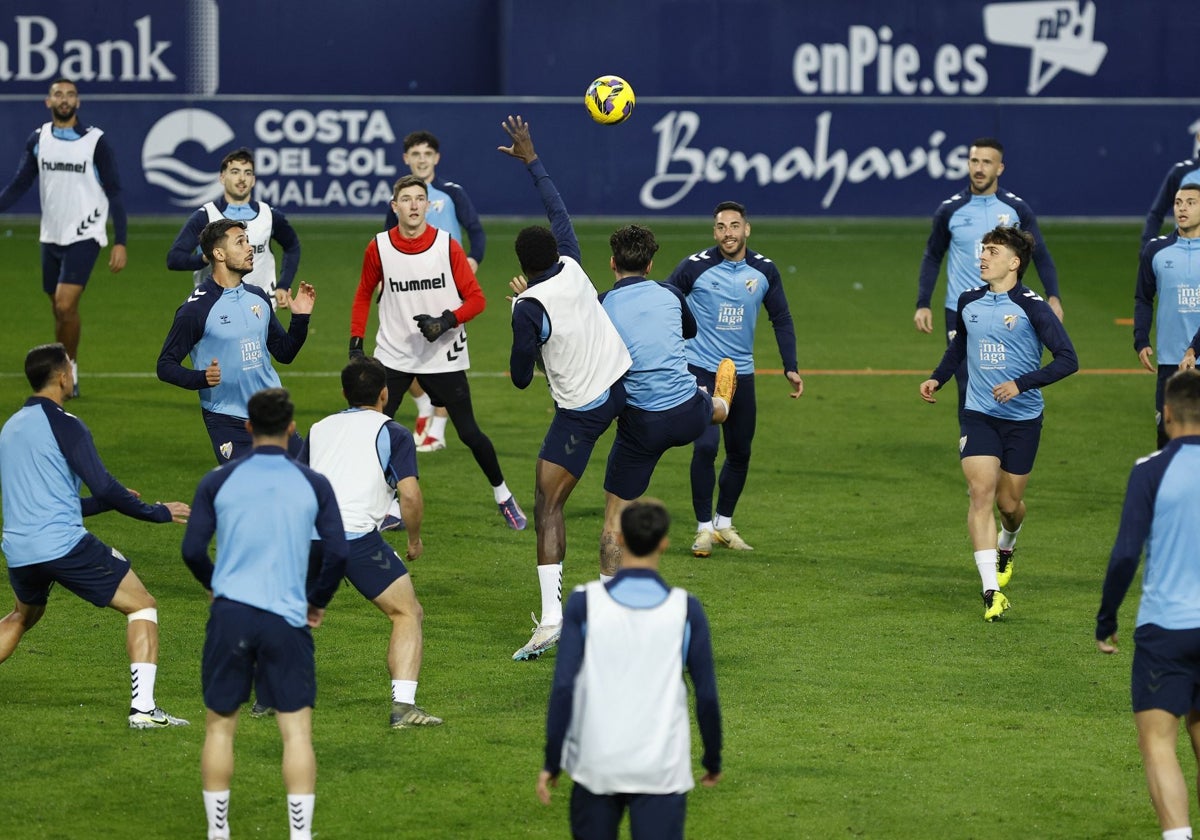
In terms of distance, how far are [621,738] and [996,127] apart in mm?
24347

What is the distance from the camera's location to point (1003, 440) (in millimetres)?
10539

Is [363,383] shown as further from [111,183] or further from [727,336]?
[111,183]

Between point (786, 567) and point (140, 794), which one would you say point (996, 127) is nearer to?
point (786, 567)

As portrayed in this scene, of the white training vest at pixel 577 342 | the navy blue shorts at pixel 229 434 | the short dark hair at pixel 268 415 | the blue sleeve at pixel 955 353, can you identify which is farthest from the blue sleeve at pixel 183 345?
the blue sleeve at pixel 955 353

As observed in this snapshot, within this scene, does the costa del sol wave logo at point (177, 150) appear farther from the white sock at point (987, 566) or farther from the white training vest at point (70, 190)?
the white sock at point (987, 566)

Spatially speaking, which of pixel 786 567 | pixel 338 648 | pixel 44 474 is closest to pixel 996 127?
pixel 786 567

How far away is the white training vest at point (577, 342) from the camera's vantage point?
31.4ft

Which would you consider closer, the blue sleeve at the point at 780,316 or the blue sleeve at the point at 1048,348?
the blue sleeve at the point at 1048,348

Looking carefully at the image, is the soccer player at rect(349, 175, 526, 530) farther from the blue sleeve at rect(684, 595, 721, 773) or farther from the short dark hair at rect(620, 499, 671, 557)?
the blue sleeve at rect(684, 595, 721, 773)

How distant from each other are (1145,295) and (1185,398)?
6.05 m

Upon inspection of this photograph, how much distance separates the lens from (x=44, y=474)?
783cm

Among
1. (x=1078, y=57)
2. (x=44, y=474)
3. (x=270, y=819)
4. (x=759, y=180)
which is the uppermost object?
(x=1078, y=57)

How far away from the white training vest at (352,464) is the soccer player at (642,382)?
2.15 metres

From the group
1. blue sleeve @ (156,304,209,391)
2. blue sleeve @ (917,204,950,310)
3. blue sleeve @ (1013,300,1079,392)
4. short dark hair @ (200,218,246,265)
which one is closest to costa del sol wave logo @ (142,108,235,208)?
blue sleeve @ (917,204,950,310)
